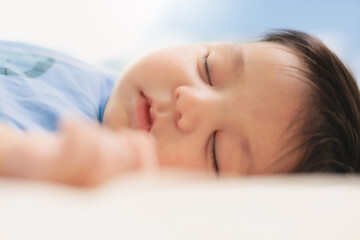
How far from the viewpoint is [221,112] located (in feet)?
2.11

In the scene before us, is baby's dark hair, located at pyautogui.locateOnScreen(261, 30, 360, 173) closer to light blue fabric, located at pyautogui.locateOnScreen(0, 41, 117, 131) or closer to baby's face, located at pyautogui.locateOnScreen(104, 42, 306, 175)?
baby's face, located at pyautogui.locateOnScreen(104, 42, 306, 175)

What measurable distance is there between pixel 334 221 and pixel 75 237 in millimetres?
168

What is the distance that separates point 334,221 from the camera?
0.90 feet

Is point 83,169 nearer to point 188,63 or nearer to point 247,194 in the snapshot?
point 247,194

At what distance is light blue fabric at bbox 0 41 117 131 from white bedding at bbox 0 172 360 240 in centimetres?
36

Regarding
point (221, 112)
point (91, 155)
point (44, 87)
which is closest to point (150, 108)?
point (221, 112)

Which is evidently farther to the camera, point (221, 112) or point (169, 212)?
point (221, 112)

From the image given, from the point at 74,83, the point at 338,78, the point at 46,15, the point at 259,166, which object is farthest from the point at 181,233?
the point at 46,15

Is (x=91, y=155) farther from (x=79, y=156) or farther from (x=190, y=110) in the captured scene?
(x=190, y=110)

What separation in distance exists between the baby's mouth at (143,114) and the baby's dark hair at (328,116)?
0.79 ft

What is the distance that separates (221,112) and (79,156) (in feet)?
1.30

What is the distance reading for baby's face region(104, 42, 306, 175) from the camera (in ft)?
2.09

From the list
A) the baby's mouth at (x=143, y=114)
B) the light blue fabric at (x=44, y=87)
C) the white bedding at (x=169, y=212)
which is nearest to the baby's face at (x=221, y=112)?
the baby's mouth at (x=143, y=114)

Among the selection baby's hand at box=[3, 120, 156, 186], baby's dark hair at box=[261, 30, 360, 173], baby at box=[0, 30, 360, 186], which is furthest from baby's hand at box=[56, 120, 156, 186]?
baby's dark hair at box=[261, 30, 360, 173]
